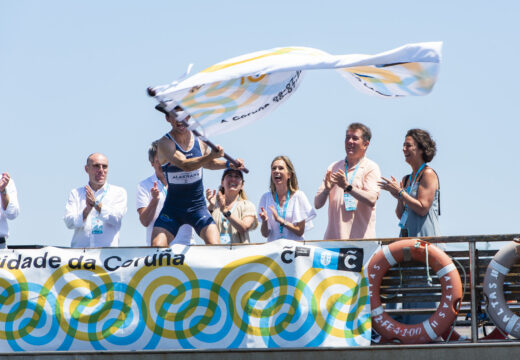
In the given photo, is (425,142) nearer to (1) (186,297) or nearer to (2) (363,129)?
(2) (363,129)

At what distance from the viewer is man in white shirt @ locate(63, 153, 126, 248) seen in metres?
10.7

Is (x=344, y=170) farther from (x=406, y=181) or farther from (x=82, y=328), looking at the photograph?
(x=82, y=328)

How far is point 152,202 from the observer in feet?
34.9

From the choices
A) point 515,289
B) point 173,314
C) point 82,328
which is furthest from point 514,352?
point 82,328

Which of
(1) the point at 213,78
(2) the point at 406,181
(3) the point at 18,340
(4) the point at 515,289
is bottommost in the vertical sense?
(3) the point at 18,340

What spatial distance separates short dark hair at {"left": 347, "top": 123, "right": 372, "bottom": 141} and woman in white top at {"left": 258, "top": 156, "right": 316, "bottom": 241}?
80 centimetres

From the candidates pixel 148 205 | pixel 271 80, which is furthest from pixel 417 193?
pixel 148 205

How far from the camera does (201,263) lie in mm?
9406

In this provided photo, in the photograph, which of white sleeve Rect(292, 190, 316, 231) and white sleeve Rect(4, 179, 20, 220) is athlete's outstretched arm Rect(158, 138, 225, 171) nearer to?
white sleeve Rect(292, 190, 316, 231)

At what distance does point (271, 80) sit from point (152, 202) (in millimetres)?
1958

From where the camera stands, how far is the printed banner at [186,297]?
9156mm

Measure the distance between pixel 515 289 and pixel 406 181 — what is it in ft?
5.10

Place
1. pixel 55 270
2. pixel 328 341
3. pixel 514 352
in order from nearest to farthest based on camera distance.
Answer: pixel 514 352, pixel 328 341, pixel 55 270

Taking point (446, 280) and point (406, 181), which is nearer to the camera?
point (446, 280)
